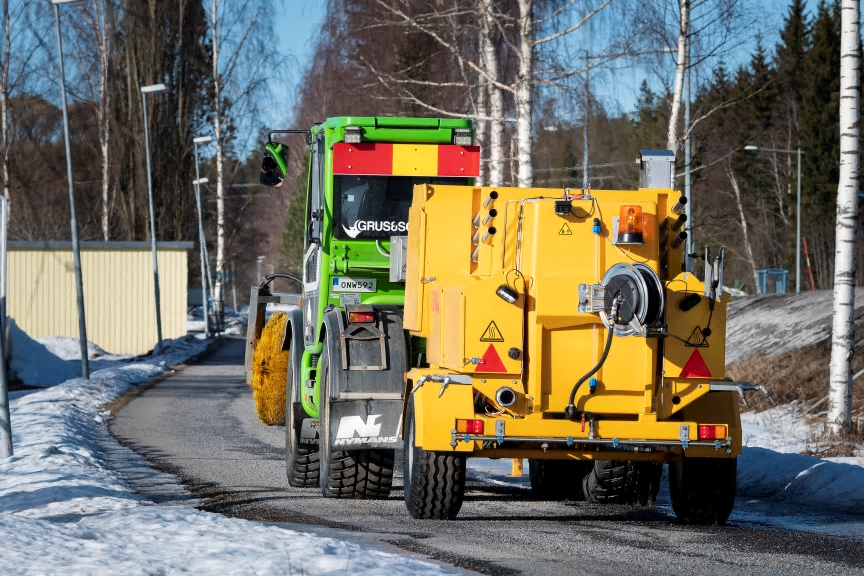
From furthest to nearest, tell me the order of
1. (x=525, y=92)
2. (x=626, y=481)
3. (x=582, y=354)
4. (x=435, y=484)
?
(x=525, y=92) < (x=626, y=481) < (x=435, y=484) < (x=582, y=354)

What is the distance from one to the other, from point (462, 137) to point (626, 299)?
12.4ft

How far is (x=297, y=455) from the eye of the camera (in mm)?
12328

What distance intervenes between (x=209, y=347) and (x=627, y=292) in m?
39.3

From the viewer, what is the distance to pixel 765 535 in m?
8.84

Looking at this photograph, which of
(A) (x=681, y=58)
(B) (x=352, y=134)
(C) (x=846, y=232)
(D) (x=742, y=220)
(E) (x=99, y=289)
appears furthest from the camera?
(D) (x=742, y=220)

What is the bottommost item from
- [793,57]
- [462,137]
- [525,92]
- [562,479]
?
[562,479]

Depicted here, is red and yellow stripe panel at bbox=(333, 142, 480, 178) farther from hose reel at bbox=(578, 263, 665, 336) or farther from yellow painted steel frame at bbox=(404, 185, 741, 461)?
hose reel at bbox=(578, 263, 665, 336)

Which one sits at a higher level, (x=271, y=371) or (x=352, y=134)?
(x=352, y=134)

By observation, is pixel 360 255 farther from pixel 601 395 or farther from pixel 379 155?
pixel 601 395

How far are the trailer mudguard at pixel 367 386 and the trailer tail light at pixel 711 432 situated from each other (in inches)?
92.9

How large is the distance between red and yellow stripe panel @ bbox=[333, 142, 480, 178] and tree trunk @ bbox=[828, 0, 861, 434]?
4.78 m

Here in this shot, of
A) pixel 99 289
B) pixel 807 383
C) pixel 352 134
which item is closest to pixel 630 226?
pixel 352 134

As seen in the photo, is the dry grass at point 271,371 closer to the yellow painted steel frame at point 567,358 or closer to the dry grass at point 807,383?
the yellow painted steel frame at point 567,358

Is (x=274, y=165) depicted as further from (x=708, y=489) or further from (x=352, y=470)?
(x=708, y=489)
